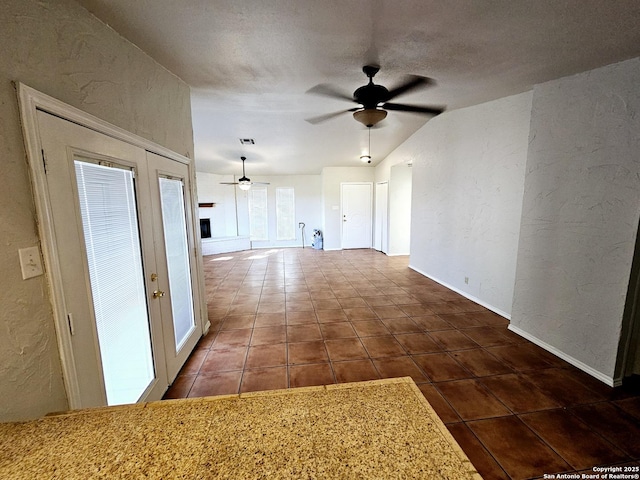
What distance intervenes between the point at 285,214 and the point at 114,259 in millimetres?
6945

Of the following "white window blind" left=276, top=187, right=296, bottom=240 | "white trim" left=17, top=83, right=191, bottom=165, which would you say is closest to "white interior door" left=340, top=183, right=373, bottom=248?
"white window blind" left=276, top=187, right=296, bottom=240

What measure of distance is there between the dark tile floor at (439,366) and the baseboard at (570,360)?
55 mm

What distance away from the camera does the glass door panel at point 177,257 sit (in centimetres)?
218

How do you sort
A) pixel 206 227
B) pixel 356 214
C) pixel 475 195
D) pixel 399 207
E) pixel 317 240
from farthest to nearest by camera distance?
pixel 317 240, pixel 206 227, pixel 356 214, pixel 399 207, pixel 475 195

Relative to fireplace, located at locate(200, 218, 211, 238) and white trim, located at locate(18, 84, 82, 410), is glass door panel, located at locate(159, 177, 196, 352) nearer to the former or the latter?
white trim, located at locate(18, 84, 82, 410)

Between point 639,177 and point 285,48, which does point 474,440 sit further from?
point 285,48

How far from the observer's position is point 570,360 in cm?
233

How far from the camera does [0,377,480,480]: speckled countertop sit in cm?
71

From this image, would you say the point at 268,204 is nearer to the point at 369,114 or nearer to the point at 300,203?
the point at 300,203

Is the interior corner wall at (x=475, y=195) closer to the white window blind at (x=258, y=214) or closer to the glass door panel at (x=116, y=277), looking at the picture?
the glass door panel at (x=116, y=277)

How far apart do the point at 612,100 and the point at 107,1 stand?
3.38 meters

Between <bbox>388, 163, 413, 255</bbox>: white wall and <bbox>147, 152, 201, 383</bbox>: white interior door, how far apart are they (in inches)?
192

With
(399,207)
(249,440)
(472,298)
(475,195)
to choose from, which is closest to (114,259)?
(249,440)

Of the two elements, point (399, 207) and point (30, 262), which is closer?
point (30, 262)
